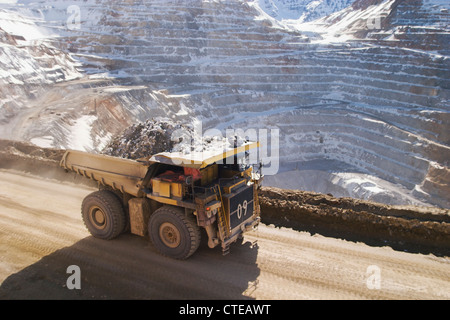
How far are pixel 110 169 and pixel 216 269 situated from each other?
10.1ft

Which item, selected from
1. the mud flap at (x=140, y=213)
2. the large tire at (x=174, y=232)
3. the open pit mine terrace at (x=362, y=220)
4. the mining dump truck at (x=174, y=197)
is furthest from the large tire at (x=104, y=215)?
the open pit mine terrace at (x=362, y=220)

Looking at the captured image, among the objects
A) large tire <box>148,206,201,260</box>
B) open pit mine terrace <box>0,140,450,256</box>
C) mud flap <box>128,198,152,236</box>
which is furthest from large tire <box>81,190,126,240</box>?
open pit mine terrace <box>0,140,450,256</box>

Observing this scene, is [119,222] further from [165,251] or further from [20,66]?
[20,66]

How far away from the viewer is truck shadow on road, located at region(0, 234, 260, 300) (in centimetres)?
603

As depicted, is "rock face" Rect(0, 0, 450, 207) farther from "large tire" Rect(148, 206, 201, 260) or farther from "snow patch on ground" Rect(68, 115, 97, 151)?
"large tire" Rect(148, 206, 201, 260)

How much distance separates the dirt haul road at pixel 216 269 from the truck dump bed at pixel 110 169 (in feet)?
4.36

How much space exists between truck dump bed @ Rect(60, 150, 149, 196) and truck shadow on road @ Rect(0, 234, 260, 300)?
1343 mm

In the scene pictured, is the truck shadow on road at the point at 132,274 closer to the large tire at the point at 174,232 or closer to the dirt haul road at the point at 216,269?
the dirt haul road at the point at 216,269

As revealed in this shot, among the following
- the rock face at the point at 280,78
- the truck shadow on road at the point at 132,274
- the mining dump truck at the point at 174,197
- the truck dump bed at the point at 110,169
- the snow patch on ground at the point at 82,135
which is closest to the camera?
the truck shadow on road at the point at 132,274

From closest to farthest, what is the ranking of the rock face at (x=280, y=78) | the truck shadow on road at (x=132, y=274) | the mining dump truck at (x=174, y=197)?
the truck shadow on road at (x=132, y=274) → the mining dump truck at (x=174, y=197) → the rock face at (x=280, y=78)

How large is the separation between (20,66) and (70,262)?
34.1 metres

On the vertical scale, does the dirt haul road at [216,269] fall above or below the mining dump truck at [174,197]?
below

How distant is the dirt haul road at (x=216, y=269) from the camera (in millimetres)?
6102

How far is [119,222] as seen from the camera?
24.7ft
